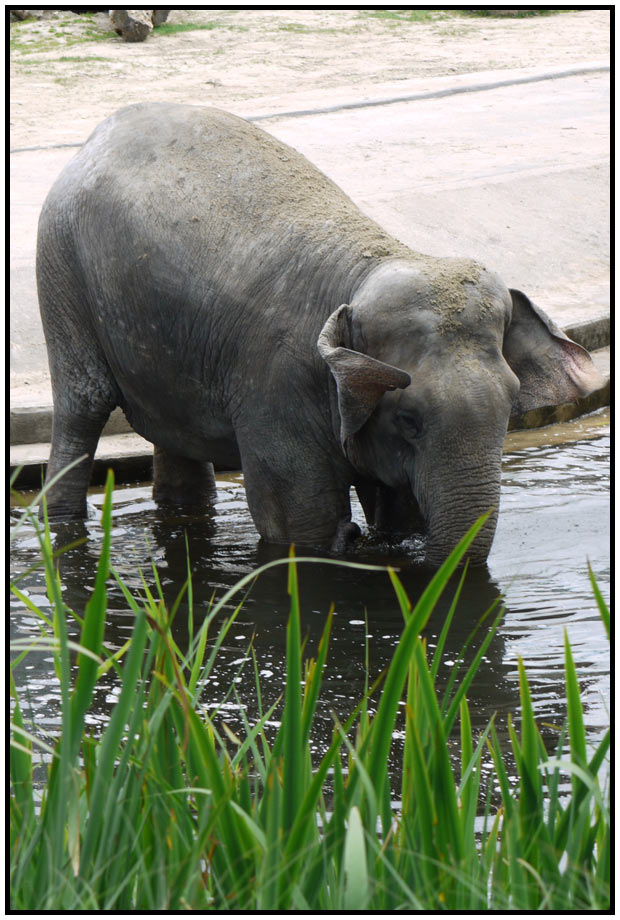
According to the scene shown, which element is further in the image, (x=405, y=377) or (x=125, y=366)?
(x=125, y=366)

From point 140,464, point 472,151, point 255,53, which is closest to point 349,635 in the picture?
point 140,464

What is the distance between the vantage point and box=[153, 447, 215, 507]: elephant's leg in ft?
22.6

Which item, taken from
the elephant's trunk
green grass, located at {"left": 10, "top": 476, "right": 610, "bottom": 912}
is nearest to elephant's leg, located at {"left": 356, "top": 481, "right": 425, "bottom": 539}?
the elephant's trunk

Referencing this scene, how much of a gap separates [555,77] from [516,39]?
482 centimetres

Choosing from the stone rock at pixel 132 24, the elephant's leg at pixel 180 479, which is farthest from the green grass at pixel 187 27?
the elephant's leg at pixel 180 479

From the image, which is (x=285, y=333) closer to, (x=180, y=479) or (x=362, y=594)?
(x=362, y=594)

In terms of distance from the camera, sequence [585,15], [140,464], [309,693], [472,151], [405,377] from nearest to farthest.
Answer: [309,693]
[405,377]
[140,464]
[472,151]
[585,15]

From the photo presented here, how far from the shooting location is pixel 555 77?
54.6 ft

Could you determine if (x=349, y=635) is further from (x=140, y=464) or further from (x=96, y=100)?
(x=96, y=100)

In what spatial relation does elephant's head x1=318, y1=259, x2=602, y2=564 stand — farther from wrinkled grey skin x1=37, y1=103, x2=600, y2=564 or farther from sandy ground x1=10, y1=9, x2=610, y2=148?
sandy ground x1=10, y1=9, x2=610, y2=148

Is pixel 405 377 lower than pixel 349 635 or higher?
higher

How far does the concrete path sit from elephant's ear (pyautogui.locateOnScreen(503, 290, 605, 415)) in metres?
2.51

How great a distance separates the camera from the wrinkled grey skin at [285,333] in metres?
5.21

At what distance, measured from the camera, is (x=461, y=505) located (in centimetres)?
523
